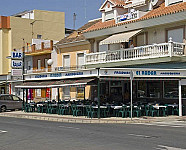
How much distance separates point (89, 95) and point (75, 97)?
203cm

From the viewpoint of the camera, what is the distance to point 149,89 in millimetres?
27078

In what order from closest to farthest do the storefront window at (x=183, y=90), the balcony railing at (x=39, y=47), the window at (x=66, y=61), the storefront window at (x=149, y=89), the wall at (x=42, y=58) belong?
the storefront window at (x=183, y=90) → the storefront window at (x=149, y=89) → the window at (x=66, y=61) → the balcony railing at (x=39, y=47) → the wall at (x=42, y=58)

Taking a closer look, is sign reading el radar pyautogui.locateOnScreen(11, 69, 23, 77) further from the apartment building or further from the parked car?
the apartment building

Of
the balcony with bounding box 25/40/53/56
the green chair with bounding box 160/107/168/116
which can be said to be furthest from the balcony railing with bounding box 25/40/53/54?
the green chair with bounding box 160/107/168/116

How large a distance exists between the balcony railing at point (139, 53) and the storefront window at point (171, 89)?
7.65ft

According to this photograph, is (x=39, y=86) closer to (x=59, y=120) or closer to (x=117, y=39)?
(x=59, y=120)

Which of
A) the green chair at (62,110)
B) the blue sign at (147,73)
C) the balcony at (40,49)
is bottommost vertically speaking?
the green chair at (62,110)

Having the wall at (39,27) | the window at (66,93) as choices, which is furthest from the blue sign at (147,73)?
the wall at (39,27)

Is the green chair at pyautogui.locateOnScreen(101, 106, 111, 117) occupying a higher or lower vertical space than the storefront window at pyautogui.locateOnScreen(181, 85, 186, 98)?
lower

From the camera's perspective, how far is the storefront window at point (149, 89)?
26416 millimetres

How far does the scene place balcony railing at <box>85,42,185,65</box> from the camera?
2392 cm

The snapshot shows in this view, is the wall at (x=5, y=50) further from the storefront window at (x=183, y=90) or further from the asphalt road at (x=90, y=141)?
the asphalt road at (x=90, y=141)

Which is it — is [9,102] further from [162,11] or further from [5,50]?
[5,50]

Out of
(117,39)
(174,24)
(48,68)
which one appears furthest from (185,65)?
(48,68)
